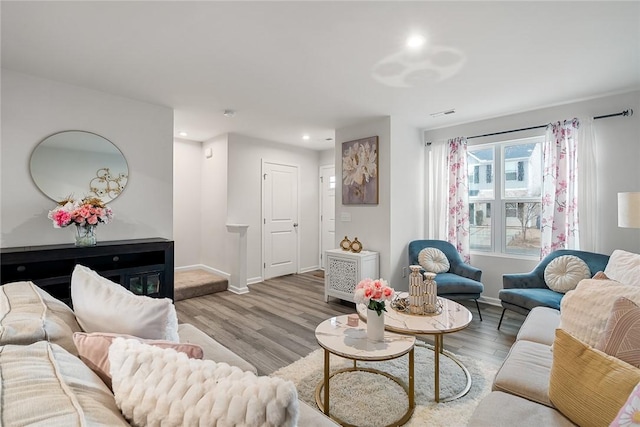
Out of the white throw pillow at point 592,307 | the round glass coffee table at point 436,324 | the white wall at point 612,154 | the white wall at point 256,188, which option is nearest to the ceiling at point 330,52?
the white wall at point 612,154

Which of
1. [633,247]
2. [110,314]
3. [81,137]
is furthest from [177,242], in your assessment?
[633,247]

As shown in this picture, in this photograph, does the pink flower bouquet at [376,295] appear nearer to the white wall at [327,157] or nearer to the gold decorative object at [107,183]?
the gold decorative object at [107,183]

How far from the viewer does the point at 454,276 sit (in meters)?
3.54

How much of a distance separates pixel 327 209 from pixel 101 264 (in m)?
4.02

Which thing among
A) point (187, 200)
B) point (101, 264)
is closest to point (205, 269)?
point (187, 200)

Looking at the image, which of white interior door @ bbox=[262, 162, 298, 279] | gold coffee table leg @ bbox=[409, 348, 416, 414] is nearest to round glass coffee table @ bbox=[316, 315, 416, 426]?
gold coffee table leg @ bbox=[409, 348, 416, 414]

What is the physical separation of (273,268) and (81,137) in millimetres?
3397

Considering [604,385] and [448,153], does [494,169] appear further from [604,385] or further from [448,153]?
[604,385]

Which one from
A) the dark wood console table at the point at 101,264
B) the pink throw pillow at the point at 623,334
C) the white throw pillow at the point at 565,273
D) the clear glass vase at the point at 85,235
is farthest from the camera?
the white throw pillow at the point at 565,273

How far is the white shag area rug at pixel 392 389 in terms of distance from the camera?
180 centimetres

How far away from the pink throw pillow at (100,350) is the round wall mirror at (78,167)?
264 cm

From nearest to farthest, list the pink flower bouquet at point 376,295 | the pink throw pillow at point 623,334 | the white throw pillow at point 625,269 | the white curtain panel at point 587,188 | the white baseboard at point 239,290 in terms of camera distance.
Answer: the pink throw pillow at point 623,334 < the pink flower bouquet at point 376,295 < the white throw pillow at point 625,269 < the white curtain panel at point 587,188 < the white baseboard at point 239,290

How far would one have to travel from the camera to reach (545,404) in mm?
1275

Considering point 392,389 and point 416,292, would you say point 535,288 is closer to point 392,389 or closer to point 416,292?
point 416,292
